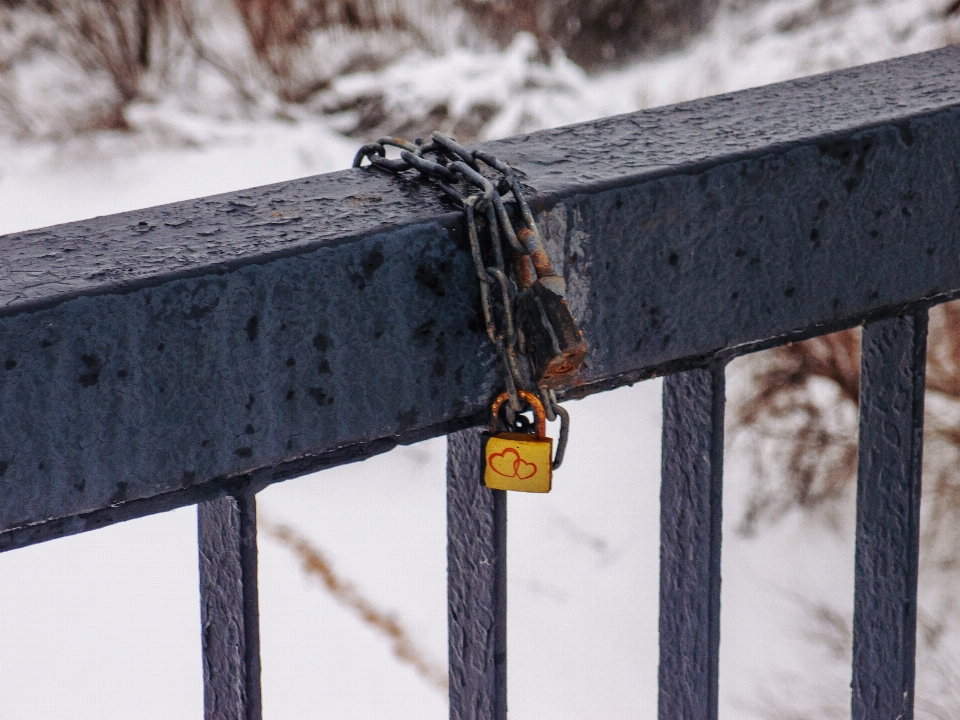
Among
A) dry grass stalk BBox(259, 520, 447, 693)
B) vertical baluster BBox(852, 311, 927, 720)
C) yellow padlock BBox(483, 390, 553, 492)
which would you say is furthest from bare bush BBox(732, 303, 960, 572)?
yellow padlock BBox(483, 390, 553, 492)

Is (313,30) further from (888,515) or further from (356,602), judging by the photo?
(888,515)

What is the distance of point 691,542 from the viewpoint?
436mm

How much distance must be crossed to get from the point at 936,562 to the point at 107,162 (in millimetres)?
2396

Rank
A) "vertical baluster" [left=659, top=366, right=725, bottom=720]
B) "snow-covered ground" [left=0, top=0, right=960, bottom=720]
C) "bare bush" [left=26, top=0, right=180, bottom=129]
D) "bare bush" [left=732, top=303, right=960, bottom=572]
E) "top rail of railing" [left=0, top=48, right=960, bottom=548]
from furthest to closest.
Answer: "bare bush" [left=26, top=0, right=180, bottom=129]
"snow-covered ground" [left=0, top=0, right=960, bottom=720]
"bare bush" [left=732, top=303, right=960, bottom=572]
"vertical baluster" [left=659, top=366, right=725, bottom=720]
"top rail of railing" [left=0, top=48, right=960, bottom=548]

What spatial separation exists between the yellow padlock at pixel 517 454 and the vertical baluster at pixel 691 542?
63mm

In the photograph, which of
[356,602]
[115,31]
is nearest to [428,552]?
[356,602]

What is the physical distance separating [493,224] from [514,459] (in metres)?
0.08

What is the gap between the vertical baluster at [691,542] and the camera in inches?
16.9

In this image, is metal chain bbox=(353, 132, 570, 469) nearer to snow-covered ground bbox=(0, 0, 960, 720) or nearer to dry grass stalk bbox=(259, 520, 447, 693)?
snow-covered ground bbox=(0, 0, 960, 720)

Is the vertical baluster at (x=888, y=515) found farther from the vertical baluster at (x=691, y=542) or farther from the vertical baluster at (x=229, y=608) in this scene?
the vertical baluster at (x=229, y=608)

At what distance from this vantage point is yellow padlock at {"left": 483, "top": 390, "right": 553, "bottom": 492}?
380mm

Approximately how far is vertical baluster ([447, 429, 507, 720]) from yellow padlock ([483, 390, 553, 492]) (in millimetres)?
10

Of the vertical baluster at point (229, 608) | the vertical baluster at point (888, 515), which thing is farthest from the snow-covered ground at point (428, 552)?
the vertical baluster at point (229, 608)

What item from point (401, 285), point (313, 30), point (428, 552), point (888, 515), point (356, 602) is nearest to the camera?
point (401, 285)
